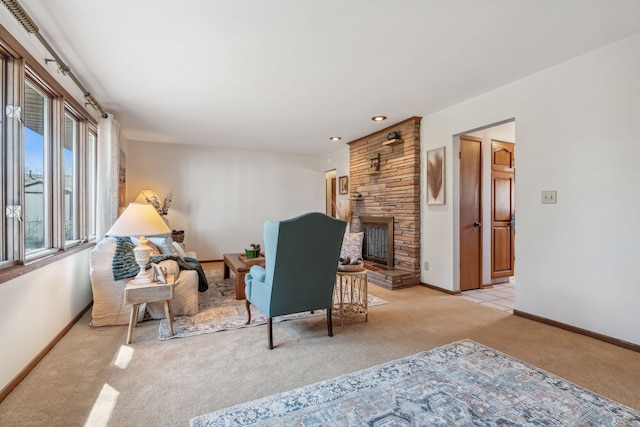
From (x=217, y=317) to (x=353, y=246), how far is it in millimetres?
2551

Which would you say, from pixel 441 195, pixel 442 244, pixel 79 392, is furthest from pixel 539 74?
pixel 79 392

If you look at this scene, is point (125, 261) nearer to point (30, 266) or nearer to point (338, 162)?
point (30, 266)

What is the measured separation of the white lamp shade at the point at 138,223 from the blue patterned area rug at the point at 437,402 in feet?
5.22

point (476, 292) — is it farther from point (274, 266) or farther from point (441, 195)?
point (274, 266)

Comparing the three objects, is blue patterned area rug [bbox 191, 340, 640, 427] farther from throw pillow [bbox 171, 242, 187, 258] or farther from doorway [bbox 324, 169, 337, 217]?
doorway [bbox 324, 169, 337, 217]

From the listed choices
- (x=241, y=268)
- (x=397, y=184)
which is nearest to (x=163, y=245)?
(x=241, y=268)

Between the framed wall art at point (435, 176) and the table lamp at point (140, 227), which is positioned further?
the framed wall art at point (435, 176)

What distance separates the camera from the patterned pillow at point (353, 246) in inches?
195

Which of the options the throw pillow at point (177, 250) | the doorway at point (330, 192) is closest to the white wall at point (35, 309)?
the throw pillow at point (177, 250)

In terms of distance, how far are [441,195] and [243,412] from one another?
3.37 m

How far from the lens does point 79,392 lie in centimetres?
181

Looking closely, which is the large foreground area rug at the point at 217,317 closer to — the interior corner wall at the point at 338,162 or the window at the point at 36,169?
the window at the point at 36,169

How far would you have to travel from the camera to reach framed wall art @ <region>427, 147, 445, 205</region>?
402 cm

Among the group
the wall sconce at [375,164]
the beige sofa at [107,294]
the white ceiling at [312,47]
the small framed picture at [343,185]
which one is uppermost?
the white ceiling at [312,47]
